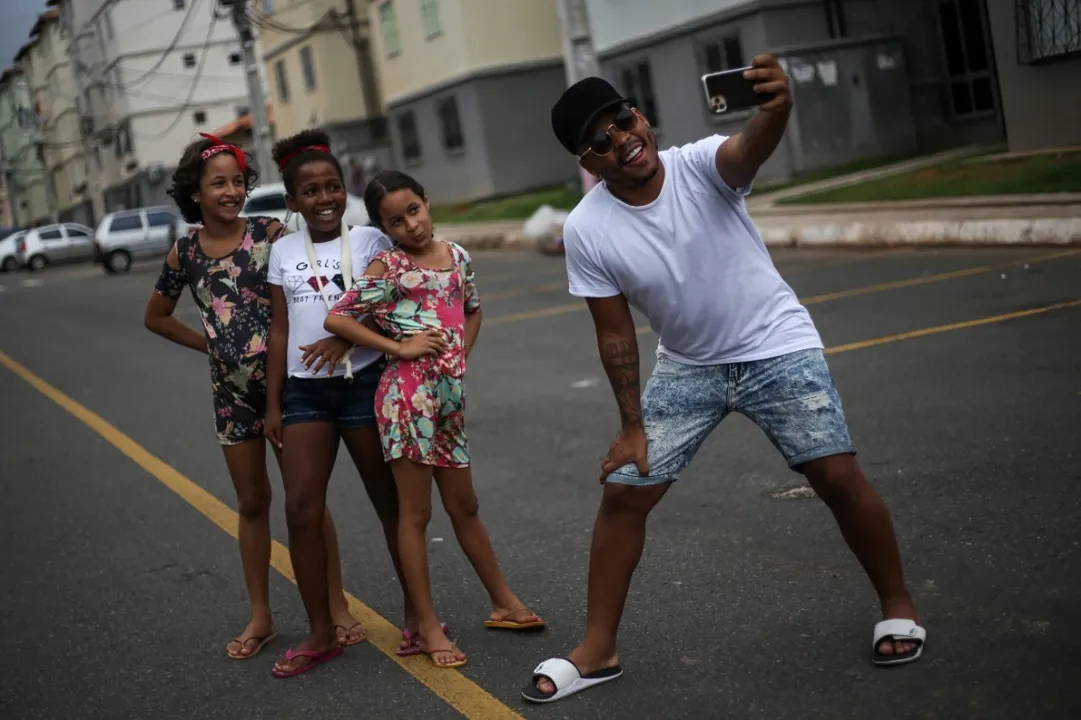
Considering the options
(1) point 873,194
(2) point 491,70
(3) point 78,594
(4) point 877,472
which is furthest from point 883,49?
(3) point 78,594

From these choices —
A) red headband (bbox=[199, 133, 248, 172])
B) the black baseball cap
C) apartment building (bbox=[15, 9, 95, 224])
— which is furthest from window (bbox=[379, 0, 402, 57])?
apartment building (bbox=[15, 9, 95, 224])

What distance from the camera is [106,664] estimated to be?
5.36 metres

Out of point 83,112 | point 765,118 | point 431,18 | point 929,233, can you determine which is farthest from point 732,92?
point 83,112

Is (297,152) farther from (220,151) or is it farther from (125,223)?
(125,223)

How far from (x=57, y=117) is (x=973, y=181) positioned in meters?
80.1

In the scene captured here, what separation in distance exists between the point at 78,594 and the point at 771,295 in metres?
3.70

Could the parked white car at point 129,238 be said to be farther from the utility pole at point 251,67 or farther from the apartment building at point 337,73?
the apartment building at point 337,73

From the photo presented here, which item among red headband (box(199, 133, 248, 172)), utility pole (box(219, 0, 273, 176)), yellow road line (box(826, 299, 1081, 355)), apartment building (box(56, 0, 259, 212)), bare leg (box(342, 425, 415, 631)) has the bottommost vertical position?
yellow road line (box(826, 299, 1081, 355))

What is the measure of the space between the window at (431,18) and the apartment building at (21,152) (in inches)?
2598

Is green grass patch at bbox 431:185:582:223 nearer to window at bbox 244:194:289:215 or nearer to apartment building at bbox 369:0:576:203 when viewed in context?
apartment building at bbox 369:0:576:203

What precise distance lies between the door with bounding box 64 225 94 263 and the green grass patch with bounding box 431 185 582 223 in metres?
16.0

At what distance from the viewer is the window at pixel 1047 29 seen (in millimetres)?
17438

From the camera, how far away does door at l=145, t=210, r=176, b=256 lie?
36.2 meters

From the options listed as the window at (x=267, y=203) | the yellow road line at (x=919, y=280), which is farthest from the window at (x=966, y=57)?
the window at (x=267, y=203)
